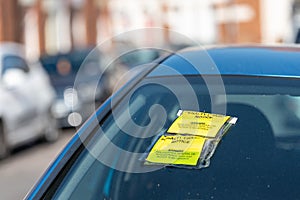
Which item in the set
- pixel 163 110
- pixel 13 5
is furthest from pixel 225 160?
pixel 13 5

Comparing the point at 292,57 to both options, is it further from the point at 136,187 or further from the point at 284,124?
the point at 136,187

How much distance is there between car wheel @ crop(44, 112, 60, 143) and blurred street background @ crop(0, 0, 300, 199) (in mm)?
17

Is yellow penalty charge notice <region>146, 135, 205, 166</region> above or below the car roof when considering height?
below

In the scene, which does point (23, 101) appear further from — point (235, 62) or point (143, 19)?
point (143, 19)

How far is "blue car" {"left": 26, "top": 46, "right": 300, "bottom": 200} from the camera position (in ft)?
10.1

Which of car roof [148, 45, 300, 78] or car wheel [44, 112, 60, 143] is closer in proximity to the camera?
car roof [148, 45, 300, 78]

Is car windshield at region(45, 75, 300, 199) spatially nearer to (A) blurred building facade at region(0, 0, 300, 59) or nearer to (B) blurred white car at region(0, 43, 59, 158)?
(B) blurred white car at region(0, 43, 59, 158)

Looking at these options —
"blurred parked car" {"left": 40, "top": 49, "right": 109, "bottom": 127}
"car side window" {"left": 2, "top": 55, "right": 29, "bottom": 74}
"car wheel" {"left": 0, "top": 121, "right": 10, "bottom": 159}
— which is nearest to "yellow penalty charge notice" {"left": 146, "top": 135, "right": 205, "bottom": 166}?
"car wheel" {"left": 0, "top": 121, "right": 10, "bottom": 159}

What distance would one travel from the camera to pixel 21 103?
38.6ft

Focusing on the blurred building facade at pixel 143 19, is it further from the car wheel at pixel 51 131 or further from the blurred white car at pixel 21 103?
the blurred white car at pixel 21 103

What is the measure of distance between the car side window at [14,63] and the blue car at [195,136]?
873 centimetres

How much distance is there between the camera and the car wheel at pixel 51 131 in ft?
42.9

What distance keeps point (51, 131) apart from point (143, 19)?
2165 cm

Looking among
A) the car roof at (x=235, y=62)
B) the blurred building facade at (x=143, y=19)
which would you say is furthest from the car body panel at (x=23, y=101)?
the blurred building facade at (x=143, y=19)
